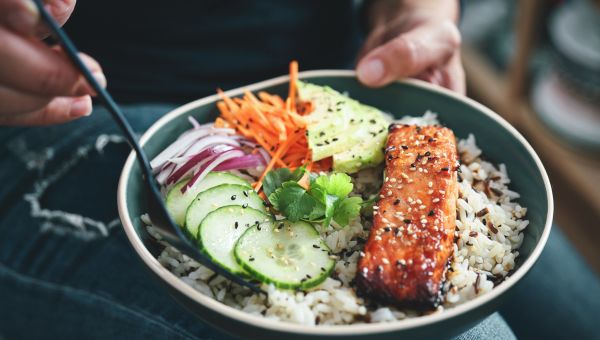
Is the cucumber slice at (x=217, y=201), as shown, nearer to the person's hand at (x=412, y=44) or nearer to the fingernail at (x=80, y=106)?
the fingernail at (x=80, y=106)

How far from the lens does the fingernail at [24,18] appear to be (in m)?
1.04

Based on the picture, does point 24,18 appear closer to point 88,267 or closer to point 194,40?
point 88,267

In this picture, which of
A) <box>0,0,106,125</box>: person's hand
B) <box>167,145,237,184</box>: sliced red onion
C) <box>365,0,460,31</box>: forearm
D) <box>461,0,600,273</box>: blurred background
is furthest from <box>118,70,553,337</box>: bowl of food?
<box>461,0,600,273</box>: blurred background

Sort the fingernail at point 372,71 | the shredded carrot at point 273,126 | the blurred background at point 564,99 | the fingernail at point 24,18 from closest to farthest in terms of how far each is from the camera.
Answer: the fingernail at point 24,18
the shredded carrot at point 273,126
the fingernail at point 372,71
the blurred background at point 564,99

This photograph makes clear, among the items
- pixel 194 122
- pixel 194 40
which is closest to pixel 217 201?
pixel 194 122

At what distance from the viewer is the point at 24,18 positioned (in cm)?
106

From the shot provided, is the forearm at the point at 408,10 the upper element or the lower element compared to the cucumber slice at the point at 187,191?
upper

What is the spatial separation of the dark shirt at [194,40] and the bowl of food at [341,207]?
1.65ft

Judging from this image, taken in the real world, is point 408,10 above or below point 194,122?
above

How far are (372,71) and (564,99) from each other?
200 cm

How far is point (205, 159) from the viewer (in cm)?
146

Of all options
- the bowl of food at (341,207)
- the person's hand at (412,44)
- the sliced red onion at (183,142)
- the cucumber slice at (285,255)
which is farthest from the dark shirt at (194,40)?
Result: the cucumber slice at (285,255)

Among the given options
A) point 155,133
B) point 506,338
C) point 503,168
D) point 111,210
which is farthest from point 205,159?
point 506,338

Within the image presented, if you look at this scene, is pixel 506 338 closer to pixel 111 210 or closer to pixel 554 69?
pixel 111 210
